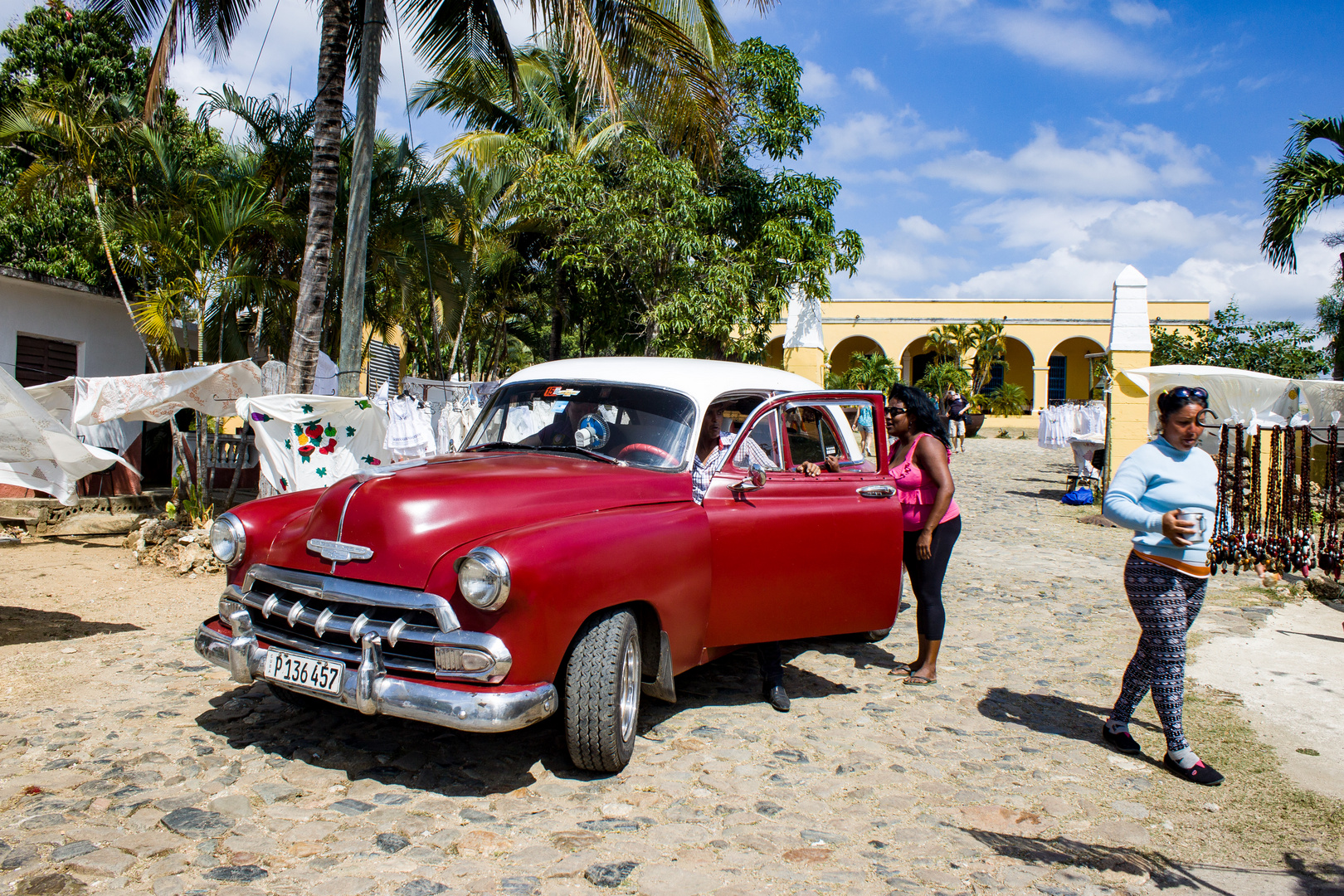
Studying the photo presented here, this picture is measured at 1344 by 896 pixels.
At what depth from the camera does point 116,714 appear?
441 cm

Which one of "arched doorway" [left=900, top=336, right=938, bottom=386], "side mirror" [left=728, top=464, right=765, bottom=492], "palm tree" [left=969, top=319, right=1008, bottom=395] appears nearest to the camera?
"side mirror" [left=728, top=464, right=765, bottom=492]

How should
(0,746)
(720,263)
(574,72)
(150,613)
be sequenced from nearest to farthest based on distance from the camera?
(0,746) → (150,613) → (574,72) → (720,263)

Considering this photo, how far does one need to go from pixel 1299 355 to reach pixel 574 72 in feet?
80.7

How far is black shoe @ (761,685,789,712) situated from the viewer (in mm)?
4848

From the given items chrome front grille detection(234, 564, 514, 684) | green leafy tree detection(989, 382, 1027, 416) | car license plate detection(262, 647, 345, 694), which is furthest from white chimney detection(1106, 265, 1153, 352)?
green leafy tree detection(989, 382, 1027, 416)

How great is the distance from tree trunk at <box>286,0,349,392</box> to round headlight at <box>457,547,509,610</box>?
6275 millimetres

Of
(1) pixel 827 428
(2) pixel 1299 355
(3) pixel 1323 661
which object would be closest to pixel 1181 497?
(1) pixel 827 428

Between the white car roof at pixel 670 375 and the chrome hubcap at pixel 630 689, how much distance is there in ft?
4.47

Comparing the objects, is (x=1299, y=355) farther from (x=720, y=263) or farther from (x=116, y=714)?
(x=116, y=714)

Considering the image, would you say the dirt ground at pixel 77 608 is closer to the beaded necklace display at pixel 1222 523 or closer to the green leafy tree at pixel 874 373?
the beaded necklace display at pixel 1222 523

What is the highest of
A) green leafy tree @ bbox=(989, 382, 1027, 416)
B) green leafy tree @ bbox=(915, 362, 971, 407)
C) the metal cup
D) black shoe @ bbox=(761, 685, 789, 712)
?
green leafy tree @ bbox=(915, 362, 971, 407)

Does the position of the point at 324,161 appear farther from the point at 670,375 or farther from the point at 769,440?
the point at 769,440

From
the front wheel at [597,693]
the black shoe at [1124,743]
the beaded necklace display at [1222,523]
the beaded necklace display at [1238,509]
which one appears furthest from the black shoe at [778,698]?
the beaded necklace display at [1238,509]

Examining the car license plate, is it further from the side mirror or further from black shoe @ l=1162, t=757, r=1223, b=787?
black shoe @ l=1162, t=757, r=1223, b=787
